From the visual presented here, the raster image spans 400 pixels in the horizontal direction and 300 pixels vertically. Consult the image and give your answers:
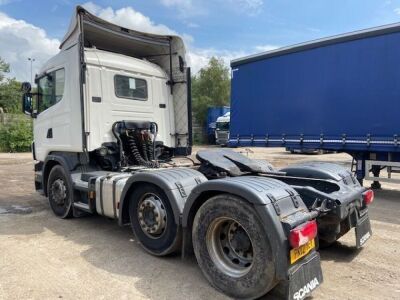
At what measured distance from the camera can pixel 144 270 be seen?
13.4 feet

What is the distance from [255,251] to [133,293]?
1.24 metres

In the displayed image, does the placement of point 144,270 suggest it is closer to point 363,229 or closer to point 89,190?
point 89,190

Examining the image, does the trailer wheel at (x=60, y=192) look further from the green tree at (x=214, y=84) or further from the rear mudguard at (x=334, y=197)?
the green tree at (x=214, y=84)

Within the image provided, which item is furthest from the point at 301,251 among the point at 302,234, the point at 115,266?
the point at 115,266

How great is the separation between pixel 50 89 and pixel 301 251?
517cm

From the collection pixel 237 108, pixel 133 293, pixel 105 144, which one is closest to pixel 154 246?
pixel 133 293

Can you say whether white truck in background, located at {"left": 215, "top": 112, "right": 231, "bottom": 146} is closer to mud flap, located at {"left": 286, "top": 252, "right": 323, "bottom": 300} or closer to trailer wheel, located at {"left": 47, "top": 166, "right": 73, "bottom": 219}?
trailer wheel, located at {"left": 47, "top": 166, "right": 73, "bottom": 219}

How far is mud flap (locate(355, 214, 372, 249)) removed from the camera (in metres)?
4.27

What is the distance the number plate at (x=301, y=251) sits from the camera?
309 centimetres

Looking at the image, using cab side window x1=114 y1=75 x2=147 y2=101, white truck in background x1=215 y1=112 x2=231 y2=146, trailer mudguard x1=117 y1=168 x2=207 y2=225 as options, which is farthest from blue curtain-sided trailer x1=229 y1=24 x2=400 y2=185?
white truck in background x1=215 y1=112 x2=231 y2=146

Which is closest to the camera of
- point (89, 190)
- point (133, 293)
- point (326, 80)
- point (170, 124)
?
point (133, 293)

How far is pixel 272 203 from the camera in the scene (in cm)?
320

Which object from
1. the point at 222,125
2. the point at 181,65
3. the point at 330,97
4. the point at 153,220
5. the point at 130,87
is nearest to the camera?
the point at 153,220

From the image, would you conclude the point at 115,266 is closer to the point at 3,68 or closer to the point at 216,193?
the point at 216,193
